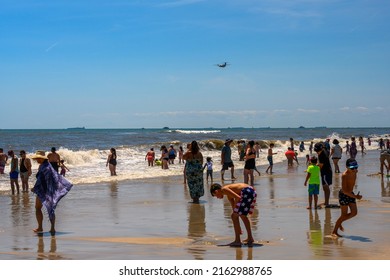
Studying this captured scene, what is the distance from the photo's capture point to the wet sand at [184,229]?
9.49 meters

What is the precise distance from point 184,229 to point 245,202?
8.94 feet

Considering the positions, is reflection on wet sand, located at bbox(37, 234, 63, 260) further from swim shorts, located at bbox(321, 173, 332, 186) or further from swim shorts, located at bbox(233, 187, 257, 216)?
swim shorts, located at bbox(321, 173, 332, 186)

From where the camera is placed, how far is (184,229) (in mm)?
12227

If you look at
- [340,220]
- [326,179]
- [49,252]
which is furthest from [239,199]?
[326,179]

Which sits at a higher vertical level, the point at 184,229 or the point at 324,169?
the point at 324,169

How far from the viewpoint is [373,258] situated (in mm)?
8898

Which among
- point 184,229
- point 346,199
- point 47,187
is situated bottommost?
point 184,229

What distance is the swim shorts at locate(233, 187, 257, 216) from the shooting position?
982 cm

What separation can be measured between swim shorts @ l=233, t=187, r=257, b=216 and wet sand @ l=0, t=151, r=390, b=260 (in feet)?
2.09

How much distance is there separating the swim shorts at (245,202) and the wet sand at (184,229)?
0.64 metres

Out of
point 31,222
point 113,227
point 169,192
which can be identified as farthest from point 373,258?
point 169,192

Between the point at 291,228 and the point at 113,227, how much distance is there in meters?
3.81

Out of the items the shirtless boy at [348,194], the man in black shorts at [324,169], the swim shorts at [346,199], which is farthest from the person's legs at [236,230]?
the man in black shorts at [324,169]

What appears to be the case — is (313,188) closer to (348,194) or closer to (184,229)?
(348,194)
